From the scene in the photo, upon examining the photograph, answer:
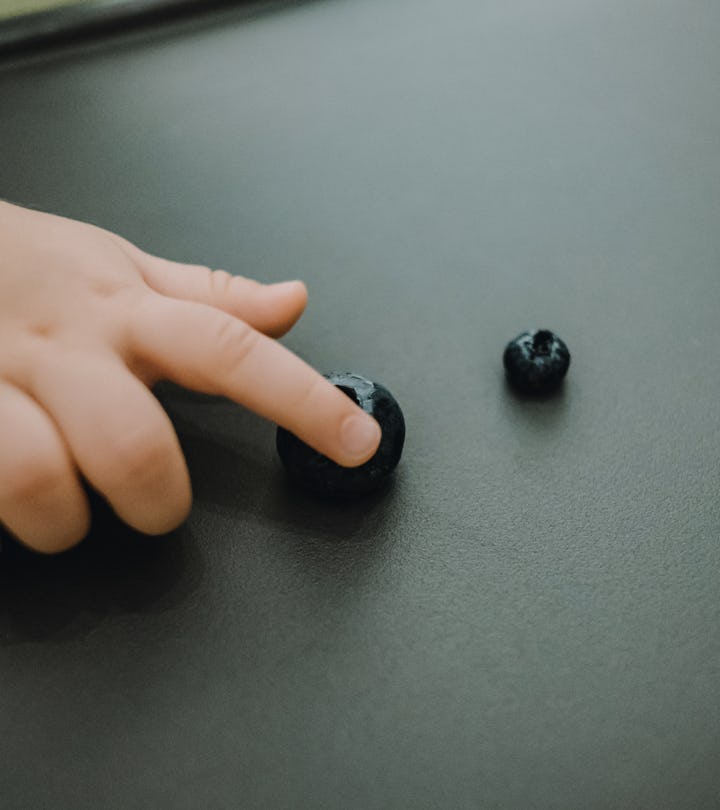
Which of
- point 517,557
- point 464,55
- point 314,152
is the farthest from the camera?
point 464,55

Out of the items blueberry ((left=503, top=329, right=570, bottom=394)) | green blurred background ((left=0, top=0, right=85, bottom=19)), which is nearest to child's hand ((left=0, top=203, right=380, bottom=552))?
blueberry ((left=503, top=329, right=570, bottom=394))

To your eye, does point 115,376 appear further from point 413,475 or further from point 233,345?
point 413,475

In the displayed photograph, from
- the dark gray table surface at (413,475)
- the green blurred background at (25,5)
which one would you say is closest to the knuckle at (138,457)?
the dark gray table surface at (413,475)

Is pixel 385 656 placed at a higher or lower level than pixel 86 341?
lower

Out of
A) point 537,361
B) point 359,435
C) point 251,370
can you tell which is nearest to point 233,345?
point 251,370

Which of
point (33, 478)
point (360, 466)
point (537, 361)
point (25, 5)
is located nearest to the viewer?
point (33, 478)

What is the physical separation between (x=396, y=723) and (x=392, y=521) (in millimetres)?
178

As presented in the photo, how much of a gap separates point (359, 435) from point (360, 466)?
0.06 metres

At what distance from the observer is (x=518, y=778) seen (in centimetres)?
60

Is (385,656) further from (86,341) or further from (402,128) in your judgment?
(402,128)

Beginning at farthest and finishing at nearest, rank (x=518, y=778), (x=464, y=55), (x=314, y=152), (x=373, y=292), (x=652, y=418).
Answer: (x=464, y=55)
(x=314, y=152)
(x=373, y=292)
(x=652, y=418)
(x=518, y=778)

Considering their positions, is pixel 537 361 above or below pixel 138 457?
above

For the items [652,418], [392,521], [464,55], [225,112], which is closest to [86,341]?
[392,521]

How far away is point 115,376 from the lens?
2.04ft
